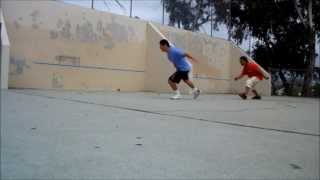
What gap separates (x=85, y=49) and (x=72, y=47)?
1.90 ft

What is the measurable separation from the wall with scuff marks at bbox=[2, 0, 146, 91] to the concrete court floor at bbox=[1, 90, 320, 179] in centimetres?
814

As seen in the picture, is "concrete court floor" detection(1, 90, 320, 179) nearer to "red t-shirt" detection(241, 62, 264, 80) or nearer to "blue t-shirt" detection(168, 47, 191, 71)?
"blue t-shirt" detection(168, 47, 191, 71)

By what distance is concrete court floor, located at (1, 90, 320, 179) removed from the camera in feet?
12.1

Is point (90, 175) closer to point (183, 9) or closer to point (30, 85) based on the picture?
point (30, 85)

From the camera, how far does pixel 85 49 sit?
1684 cm

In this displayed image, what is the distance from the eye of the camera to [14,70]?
14.6 m

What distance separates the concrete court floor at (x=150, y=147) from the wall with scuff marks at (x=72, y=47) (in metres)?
8.14

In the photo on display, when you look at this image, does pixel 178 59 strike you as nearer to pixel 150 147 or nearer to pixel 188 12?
pixel 150 147

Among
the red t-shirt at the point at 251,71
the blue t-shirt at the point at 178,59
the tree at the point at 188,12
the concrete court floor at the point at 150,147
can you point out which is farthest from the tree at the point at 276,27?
the concrete court floor at the point at 150,147

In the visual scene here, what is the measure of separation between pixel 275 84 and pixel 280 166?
22.6 metres

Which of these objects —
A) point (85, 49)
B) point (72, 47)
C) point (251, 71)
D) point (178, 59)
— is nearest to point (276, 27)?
point (251, 71)

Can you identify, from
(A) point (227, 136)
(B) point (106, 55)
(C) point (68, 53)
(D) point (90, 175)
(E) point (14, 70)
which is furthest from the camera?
(B) point (106, 55)

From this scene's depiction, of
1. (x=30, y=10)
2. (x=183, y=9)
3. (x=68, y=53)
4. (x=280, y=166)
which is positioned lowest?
(x=280, y=166)

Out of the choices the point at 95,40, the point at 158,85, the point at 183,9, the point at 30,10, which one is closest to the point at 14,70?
the point at 30,10
